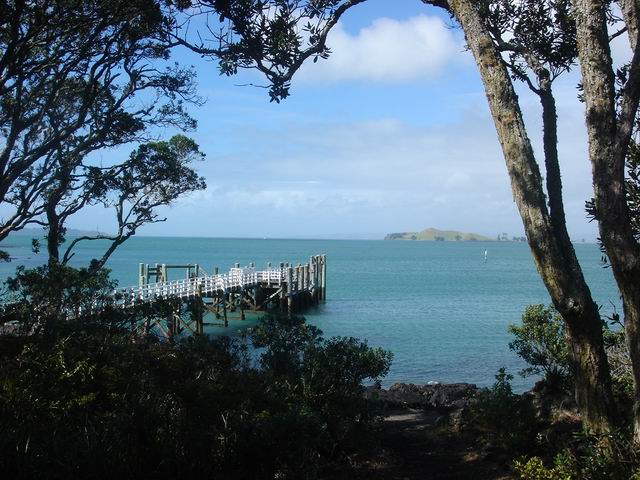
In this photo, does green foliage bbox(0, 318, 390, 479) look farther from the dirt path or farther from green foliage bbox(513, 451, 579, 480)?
green foliage bbox(513, 451, 579, 480)

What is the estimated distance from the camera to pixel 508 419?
7.76m

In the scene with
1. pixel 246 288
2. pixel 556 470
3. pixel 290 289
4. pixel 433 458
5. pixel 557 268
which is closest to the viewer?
pixel 556 470

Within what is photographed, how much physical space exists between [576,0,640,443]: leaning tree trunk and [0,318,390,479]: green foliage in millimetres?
2731

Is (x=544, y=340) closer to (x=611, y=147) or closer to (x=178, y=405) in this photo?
(x=611, y=147)

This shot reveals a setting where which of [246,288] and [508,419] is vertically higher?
[508,419]

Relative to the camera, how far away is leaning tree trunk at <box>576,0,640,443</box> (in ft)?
16.9

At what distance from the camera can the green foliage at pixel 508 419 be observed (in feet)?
24.5

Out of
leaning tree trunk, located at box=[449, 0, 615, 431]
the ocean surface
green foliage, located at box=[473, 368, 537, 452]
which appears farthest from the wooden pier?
leaning tree trunk, located at box=[449, 0, 615, 431]

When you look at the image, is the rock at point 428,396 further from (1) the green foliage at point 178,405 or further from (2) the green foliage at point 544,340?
(1) the green foliage at point 178,405

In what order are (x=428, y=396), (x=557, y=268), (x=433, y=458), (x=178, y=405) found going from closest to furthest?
(x=557, y=268) → (x=178, y=405) → (x=433, y=458) → (x=428, y=396)

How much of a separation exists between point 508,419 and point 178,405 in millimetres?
3760

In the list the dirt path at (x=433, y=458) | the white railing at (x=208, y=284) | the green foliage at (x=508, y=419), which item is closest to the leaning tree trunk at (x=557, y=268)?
the dirt path at (x=433, y=458)

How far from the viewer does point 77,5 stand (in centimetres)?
1102

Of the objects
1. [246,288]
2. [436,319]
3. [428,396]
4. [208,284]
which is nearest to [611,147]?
[428,396]
